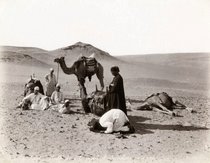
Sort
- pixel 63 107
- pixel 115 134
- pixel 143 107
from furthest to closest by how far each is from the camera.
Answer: pixel 143 107 < pixel 63 107 < pixel 115 134

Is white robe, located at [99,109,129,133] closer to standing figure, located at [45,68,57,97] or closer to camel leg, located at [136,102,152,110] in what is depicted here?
camel leg, located at [136,102,152,110]

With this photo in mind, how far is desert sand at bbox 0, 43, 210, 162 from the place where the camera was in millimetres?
6344

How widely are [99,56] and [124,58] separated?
39 centimetres

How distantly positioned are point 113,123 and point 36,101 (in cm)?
140

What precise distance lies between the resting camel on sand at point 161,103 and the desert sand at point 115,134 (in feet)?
0.35

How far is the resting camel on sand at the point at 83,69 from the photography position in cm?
751

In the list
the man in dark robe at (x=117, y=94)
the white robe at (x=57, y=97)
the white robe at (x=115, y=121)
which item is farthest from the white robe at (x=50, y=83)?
the white robe at (x=115, y=121)

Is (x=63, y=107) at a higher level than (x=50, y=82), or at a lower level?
lower

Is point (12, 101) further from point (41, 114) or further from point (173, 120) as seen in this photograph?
point (173, 120)

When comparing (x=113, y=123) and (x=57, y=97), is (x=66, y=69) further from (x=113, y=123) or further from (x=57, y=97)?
(x=113, y=123)

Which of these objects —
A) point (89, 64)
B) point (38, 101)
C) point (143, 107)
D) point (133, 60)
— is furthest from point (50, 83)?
point (143, 107)

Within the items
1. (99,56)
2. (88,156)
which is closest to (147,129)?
(88,156)

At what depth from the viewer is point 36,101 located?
7.23 metres

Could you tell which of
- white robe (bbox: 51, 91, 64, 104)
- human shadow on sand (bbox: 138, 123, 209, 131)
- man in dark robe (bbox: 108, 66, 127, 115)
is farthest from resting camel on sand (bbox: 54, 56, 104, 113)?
human shadow on sand (bbox: 138, 123, 209, 131)
